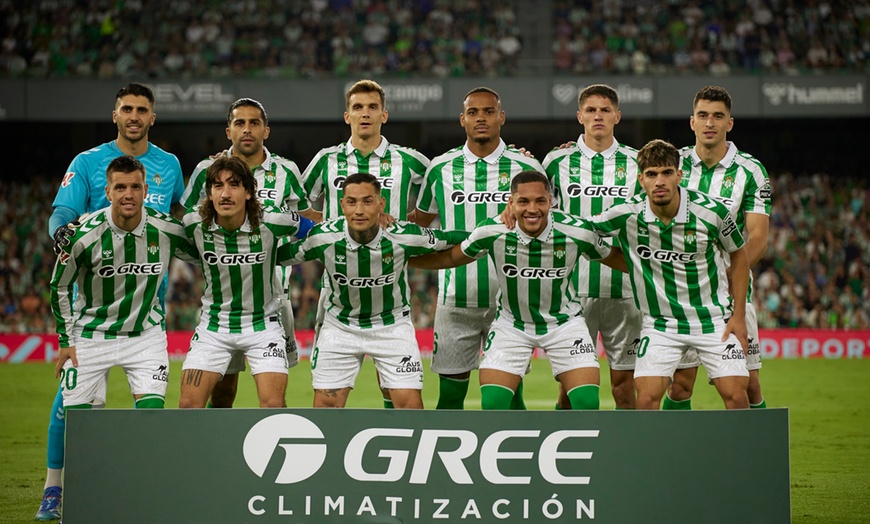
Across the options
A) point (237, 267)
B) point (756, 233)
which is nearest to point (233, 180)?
point (237, 267)

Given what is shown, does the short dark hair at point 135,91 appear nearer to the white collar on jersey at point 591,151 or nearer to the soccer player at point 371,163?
the soccer player at point 371,163

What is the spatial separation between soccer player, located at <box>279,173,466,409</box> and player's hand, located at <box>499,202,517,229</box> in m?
0.50

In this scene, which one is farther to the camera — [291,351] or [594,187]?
[291,351]

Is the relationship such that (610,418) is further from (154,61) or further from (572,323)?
(154,61)

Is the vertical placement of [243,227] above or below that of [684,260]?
above

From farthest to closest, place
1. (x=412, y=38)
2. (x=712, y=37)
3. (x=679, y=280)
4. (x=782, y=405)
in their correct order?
1. (x=412, y=38)
2. (x=712, y=37)
3. (x=782, y=405)
4. (x=679, y=280)

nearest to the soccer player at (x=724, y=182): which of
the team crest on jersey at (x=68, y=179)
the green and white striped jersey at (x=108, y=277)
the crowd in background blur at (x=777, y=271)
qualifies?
the green and white striped jersey at (x=108, y=277)

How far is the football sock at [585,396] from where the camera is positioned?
240 inches

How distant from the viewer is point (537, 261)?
6219 mm

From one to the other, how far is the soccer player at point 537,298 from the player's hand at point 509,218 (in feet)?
0.06

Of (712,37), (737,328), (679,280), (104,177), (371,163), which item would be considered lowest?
(737,328)

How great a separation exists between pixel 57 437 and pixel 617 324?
3.79 m

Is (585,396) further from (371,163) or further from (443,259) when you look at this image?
(371,163)

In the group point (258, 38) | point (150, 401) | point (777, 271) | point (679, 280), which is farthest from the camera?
point (258, 38)
